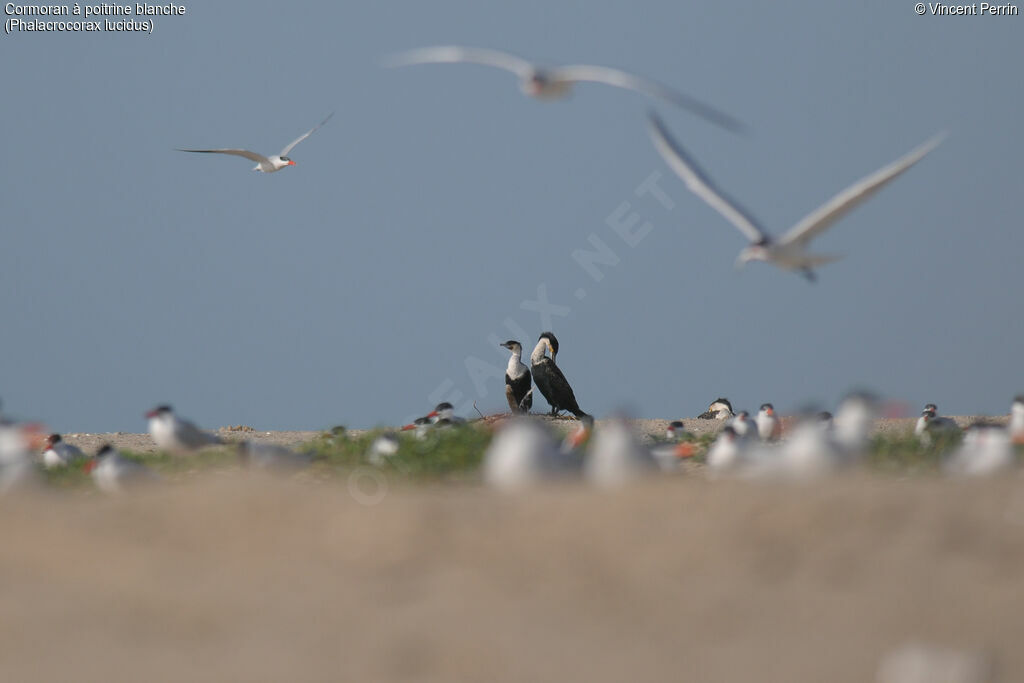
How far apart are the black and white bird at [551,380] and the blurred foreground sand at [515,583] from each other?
11.6 meters

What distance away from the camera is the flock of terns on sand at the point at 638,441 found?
7160 millimetres

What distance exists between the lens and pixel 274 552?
5570 mm

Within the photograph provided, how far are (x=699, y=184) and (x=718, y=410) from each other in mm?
11557

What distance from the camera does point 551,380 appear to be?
17.8 meters

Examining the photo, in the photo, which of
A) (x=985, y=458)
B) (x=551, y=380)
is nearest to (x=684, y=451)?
(x=985, y=458)

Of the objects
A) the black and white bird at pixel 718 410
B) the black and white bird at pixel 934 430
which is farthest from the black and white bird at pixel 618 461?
the black and white bird at pixel 718 410

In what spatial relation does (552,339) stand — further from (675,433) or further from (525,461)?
(525,461)

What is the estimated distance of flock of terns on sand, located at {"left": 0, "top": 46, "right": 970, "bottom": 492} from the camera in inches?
282

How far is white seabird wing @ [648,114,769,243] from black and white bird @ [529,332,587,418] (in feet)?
28.5

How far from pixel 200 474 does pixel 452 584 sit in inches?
235

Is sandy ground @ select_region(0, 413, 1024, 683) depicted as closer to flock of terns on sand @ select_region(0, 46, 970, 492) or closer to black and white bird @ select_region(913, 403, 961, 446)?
flock of terns on sand @ select_region(0, 46, 970, 492)

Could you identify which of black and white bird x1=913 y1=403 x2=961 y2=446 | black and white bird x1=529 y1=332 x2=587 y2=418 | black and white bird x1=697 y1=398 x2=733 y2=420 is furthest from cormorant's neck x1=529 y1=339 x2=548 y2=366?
black and white bird x1=913 y1=403 x2=961 y2=446

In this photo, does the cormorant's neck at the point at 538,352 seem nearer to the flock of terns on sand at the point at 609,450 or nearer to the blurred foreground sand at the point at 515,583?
the flock of terns on sand at the point at 609,450

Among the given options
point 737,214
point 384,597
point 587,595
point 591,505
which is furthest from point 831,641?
point 737,214
